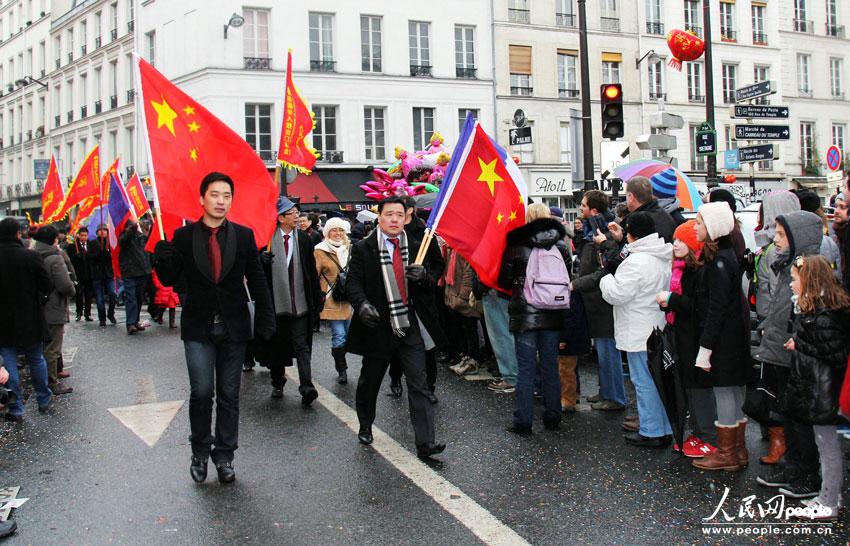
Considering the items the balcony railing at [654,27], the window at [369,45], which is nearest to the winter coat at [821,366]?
the window at [369,45]

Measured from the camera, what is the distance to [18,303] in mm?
7719

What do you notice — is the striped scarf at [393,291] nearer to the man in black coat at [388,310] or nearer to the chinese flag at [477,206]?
the man in black coat at [388,310]

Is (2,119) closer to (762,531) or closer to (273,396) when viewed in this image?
(273,396)

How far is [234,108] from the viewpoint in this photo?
101 feet

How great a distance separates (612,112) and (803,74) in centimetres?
3367

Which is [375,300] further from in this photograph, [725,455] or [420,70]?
[420,70]

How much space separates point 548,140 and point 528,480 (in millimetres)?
31304

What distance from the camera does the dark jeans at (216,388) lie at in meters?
5.48

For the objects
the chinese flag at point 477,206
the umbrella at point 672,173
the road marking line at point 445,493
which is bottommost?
the road marking line at point 445,493

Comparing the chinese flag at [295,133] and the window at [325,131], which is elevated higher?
the window at [325,131]

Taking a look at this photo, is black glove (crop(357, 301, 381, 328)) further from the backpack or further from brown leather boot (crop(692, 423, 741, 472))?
brown leather boot (crop(692, 423, 741, 472))

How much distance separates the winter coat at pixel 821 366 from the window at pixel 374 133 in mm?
28863

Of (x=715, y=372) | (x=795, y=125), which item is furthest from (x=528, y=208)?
(x=795, y=125)

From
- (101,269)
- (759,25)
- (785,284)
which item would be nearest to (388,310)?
(785,284)
